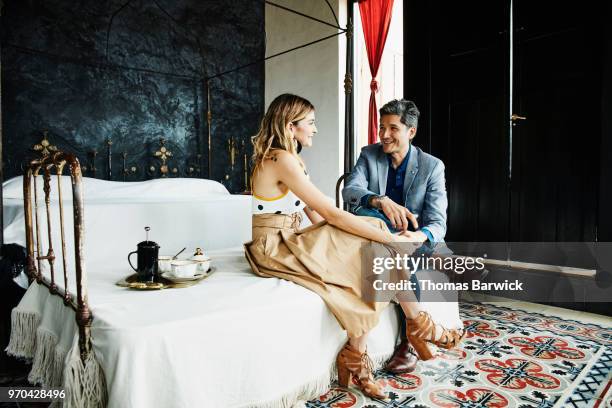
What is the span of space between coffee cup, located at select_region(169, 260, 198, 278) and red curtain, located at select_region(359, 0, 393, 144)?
9.68ft

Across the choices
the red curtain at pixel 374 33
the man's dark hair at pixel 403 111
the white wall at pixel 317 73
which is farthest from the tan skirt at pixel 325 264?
the white wall at pixel 317 73

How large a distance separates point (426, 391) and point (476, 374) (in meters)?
0.32

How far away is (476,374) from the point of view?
197 centimetres

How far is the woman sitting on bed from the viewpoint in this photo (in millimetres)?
1742

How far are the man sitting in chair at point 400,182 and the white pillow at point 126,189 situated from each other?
173 cm

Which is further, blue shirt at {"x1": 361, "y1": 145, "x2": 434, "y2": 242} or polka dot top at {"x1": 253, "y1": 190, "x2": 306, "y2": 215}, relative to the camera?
blue shirt at {"x1": 361, "y1": 145, "x2": 434, "y2": 242}

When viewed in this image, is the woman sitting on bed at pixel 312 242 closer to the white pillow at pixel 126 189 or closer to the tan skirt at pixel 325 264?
the tan skirt at pixel 325 264

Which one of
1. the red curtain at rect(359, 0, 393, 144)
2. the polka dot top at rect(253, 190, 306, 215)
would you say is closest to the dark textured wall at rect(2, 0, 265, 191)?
the red curtain at rect(359, 0, 393, 144)

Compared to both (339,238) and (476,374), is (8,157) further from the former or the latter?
(476,374)

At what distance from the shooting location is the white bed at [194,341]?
1.24 meters

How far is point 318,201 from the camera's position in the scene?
1903mm

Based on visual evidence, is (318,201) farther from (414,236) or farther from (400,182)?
(400,182)

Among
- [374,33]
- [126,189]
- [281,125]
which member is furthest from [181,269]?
[374,33]

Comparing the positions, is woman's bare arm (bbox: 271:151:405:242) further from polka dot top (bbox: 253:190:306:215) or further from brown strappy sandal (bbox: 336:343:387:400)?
→ brown strappy sandal (bbox: 336:343:387:400)
